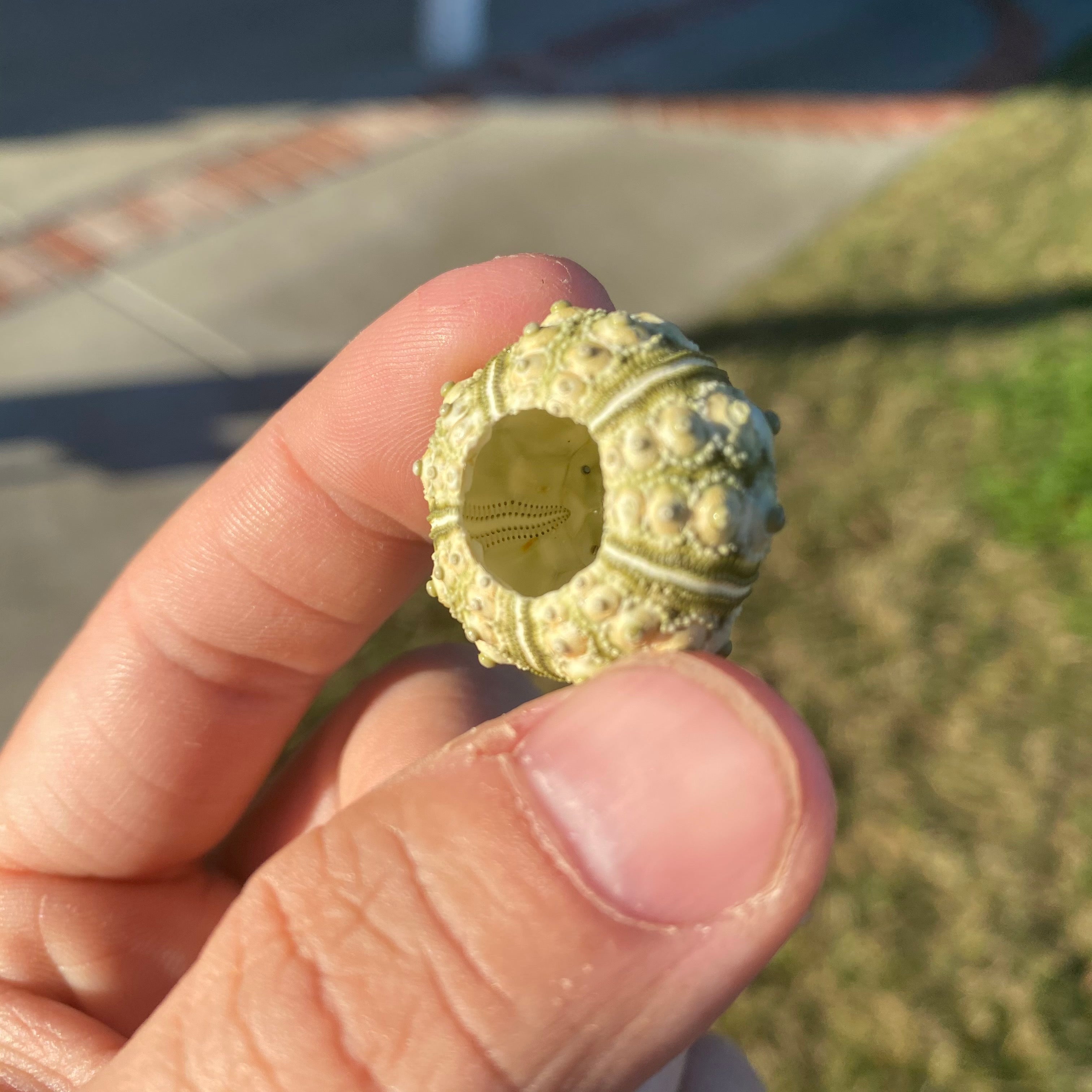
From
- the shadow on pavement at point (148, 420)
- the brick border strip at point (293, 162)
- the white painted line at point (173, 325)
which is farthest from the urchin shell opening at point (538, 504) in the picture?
the brick border strip at point (293, 162)

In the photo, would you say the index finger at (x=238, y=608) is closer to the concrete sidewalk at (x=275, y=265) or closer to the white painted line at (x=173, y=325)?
the concrete sidewalk at (x=275, y=265)

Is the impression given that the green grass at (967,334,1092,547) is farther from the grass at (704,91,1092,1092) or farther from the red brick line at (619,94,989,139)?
the red brick line at (619,94,989,139)

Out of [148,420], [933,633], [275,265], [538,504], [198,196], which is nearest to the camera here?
[538,504]

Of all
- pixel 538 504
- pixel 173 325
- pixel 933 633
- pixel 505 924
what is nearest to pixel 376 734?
pixel 538 504

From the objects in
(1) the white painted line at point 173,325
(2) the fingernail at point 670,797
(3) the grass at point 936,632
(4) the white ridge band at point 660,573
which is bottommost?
(3) the grass at point 936,632

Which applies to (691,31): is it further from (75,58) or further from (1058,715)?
(1058,715)

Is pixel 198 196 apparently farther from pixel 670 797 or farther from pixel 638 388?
pixel 670 797

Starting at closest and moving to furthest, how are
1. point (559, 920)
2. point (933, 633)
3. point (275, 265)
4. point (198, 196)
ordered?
point (559, 920), point (933, 633), point (275, 265), point (198, 196)
